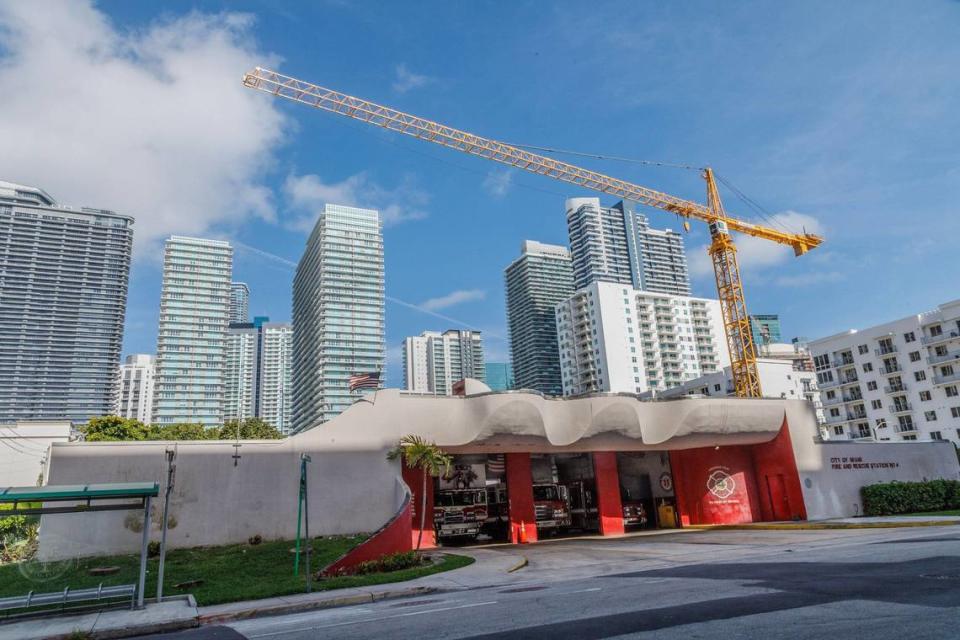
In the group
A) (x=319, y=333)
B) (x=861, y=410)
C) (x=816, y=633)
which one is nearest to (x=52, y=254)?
(x=319, y=333)

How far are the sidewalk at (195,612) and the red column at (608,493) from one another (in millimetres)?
19719

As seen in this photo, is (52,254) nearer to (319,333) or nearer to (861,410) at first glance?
(319,333)

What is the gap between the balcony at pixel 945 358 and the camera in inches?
3329

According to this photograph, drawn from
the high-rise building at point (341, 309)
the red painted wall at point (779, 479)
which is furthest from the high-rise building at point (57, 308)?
the red painted wall at point (779, 479)

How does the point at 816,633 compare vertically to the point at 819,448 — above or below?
below

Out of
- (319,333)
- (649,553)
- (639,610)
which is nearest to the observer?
(639,610)

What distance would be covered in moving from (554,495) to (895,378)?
257 ft

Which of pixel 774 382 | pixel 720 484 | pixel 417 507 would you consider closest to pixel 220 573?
pixel 417 507

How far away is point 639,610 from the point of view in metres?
10.5

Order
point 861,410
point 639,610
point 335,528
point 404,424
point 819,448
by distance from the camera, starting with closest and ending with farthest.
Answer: point 639,610 → point 335,528 → point 404,424 → point 819,448 → point 861,410

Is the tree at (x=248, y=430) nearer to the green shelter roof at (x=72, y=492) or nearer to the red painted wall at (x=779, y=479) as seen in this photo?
the red painted wall at (x=779, y=479)

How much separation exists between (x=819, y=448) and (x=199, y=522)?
36129mm

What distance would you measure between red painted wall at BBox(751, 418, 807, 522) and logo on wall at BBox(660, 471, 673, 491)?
5.73 metres

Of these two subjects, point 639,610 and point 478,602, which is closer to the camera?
point 639,610
